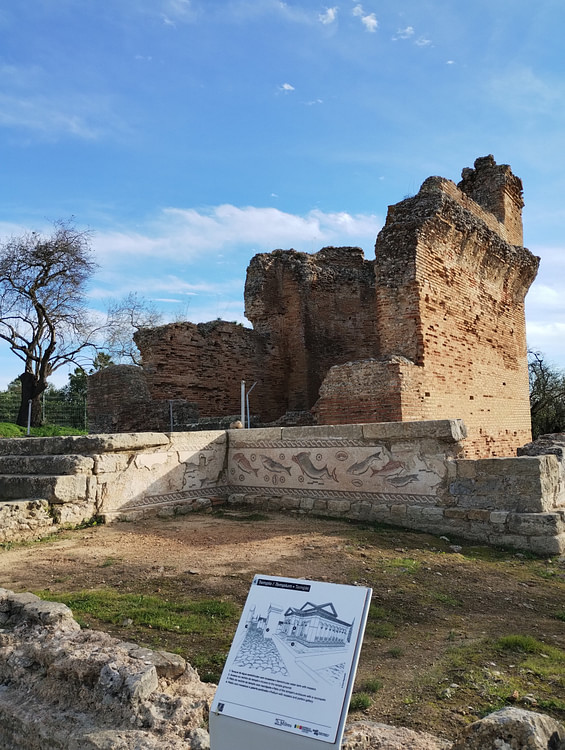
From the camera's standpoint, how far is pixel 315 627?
1796 millimetres

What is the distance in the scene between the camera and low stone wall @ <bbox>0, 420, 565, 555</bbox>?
5.66m

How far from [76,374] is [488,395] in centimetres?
3212

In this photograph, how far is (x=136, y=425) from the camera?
13.2 metres

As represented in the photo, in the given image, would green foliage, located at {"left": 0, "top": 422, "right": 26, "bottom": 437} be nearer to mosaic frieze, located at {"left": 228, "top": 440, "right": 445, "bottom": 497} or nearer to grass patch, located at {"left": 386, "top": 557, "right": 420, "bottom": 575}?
mosaic frieze, located at {"left": 228, "top": 440, "right": 445, "bottom": 497}

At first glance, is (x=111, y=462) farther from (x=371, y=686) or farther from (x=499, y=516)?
(x=371, y=686)

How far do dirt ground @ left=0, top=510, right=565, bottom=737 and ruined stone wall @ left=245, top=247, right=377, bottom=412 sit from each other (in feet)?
30.6

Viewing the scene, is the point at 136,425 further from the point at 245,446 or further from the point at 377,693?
the point at 377,693

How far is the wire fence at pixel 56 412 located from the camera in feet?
99.9

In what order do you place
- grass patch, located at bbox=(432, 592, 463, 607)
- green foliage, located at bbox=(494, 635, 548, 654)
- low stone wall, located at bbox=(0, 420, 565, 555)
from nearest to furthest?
green foliage, located at bbox=(494, 635, 548, 654) < grass patch, located at bbox=(432, 592, 463, 607) < low stone wall, located at bbox=(0, 420, 565, 555)

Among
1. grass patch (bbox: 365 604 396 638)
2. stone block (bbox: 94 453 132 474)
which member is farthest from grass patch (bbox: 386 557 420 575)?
stone block (bbox: 94 453 132 474)

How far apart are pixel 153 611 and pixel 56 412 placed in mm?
29791

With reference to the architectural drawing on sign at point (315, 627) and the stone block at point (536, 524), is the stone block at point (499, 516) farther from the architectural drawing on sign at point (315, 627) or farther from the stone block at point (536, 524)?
the architectural drawing on sign at point (315, 627)

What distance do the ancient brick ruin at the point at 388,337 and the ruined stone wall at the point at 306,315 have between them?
0.11ft

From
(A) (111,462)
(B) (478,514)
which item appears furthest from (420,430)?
(A) (111,462)
